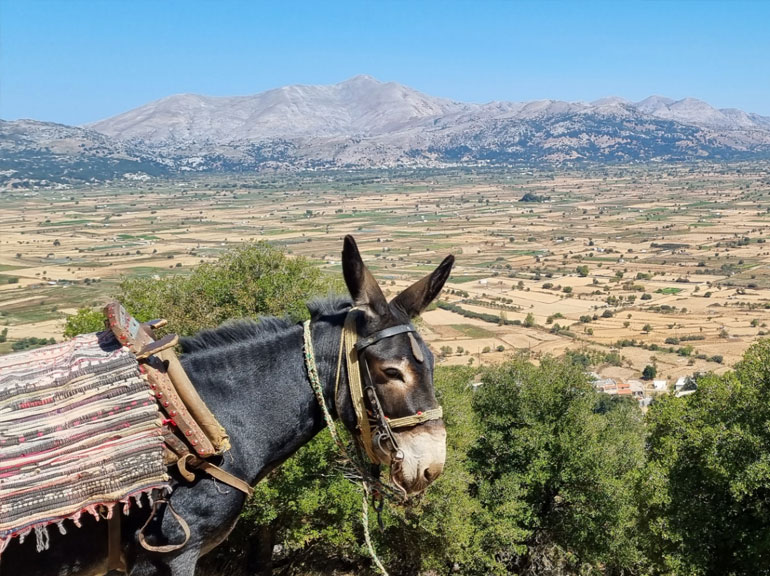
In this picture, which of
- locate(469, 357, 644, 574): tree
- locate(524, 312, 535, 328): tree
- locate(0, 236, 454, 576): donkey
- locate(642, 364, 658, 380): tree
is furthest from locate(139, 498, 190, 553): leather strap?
locate(524, 312, 535, 328): tree

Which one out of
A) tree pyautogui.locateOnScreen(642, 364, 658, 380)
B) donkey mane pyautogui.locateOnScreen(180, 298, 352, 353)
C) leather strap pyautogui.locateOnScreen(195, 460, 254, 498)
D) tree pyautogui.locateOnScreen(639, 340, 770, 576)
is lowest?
tree pyautogui.locateOnScreen(642, 364, 658, 380)

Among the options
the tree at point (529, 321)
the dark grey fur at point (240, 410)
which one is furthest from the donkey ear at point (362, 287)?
the tree at point (529, 321)

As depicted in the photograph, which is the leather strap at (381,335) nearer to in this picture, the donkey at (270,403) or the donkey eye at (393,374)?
the donkey at (270,403)

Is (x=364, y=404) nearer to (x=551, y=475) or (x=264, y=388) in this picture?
(x=264, y=388)

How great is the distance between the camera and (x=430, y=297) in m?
4.09

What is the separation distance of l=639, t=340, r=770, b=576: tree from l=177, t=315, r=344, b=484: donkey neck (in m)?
11.4

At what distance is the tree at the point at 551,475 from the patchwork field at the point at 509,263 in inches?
691

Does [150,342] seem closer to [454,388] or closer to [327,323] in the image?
[327,323]

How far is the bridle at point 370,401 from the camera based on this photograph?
378 centimetres

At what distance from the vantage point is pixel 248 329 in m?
4.30

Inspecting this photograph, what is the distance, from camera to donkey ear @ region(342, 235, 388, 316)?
3.74m

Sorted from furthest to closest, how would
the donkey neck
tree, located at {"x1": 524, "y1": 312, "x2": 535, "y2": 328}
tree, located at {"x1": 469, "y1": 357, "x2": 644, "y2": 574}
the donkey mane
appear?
tree, located at {"x1": 524, "y1": 312, "x2": 535, "y2": 328}
tree, located at {"x1": 469, "y1": 357, "x2": 644, "y2": 574}
the donkey mane
the donkey neck

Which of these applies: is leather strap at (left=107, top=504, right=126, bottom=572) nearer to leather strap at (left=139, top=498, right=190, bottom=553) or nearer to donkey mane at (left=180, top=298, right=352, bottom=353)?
leather strap at (left=139, top=498, right=190, bottom=553)

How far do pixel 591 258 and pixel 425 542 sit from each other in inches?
3792
